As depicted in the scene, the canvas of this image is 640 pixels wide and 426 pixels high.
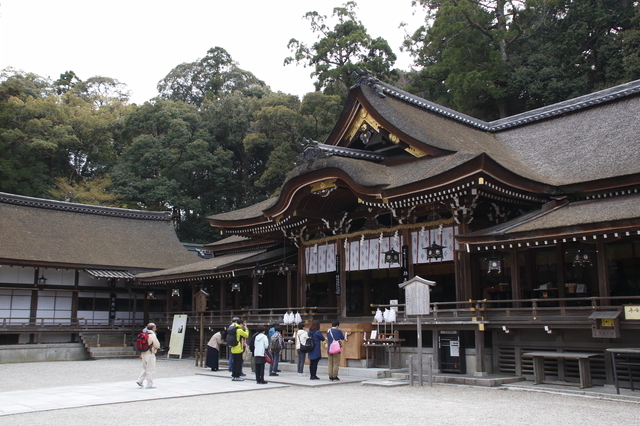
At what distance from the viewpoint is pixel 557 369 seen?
13094mm

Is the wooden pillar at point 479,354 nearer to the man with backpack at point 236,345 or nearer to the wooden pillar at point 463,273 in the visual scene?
the wooden pillar at point 463,273

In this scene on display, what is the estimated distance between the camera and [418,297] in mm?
13008

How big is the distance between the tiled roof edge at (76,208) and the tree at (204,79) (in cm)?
3182

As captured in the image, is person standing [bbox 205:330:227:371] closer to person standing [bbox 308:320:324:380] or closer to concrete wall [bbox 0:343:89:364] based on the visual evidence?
person standing [bbox 308:320:324:380]

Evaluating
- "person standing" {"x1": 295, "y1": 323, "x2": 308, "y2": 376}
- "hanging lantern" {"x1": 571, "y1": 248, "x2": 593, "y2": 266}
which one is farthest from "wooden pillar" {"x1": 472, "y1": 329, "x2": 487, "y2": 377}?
"person standing" {"x1": 295, "y1": 323, "x2": 308, "y2": 376}

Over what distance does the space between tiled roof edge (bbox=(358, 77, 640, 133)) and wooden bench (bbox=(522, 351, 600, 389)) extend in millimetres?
10353

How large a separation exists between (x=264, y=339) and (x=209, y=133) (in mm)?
36304

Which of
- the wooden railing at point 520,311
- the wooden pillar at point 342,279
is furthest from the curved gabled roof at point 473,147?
the wooden railing at point 520,311

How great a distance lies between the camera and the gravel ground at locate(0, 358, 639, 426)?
8.48m

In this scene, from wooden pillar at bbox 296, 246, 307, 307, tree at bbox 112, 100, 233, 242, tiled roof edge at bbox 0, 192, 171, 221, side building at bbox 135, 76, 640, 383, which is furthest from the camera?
tree at bbox 112, 100, 233, 242

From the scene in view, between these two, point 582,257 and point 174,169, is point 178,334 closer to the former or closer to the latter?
point 582,257

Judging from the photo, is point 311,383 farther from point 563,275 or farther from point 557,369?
point 563,275

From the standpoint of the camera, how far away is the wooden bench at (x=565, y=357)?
38.8 ft

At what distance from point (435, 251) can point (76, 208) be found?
21.5 metres
